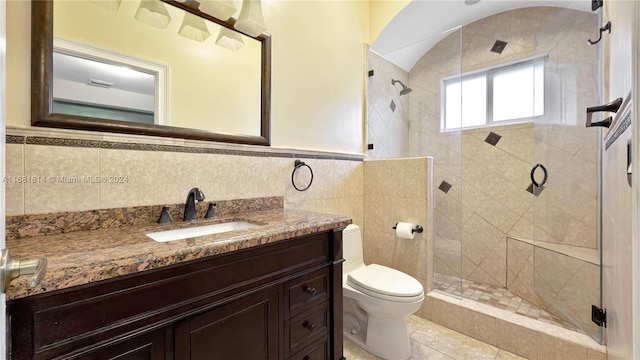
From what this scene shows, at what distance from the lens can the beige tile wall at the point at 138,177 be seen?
100 centimetres

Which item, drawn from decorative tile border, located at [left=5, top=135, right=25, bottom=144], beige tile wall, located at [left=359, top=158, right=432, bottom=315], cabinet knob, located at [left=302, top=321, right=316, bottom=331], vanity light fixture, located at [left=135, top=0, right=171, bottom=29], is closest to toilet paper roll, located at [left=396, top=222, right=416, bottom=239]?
beige tile wall, located at [left=359, top=158, right=432, bottom=315]

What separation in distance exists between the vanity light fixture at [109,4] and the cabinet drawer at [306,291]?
4.72 feet

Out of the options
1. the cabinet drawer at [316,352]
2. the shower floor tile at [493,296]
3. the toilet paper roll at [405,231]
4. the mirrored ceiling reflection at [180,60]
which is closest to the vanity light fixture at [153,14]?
the mirrored ceiling reflection at [180,60]

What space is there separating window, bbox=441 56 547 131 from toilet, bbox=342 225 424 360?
4.52 ft

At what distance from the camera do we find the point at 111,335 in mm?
727

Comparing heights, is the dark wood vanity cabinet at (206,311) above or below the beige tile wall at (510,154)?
below

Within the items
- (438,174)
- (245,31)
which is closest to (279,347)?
(245,31)

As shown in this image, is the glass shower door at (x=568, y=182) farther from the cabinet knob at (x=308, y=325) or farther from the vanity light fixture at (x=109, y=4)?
the vanity light fixture at (x=109, y=4)

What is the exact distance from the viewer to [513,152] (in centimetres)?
250

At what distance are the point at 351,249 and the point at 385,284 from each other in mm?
384

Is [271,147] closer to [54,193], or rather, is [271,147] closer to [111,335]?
[54,193]

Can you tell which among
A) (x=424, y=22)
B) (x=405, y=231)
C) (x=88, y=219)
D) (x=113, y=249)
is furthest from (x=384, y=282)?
(x=424, y=22)

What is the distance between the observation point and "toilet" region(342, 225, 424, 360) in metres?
1.58

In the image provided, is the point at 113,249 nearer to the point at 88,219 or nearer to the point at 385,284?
the point at 88,219
